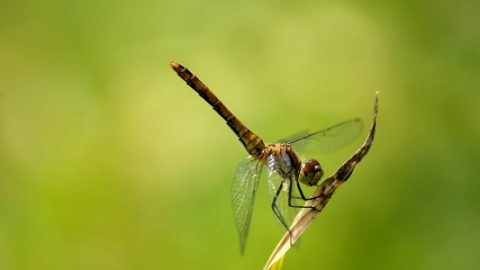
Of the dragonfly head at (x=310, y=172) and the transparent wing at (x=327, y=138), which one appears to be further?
the transparent wing at (x=327, y=138)

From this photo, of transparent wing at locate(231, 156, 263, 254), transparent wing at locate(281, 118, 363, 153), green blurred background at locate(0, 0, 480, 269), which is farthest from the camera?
green blurred background at locate(0, 0, 480, 269)

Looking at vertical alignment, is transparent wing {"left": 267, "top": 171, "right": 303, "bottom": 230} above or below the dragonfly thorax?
below

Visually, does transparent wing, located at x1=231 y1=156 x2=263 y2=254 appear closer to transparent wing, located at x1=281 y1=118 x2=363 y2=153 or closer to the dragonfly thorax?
the dragonfly thorax

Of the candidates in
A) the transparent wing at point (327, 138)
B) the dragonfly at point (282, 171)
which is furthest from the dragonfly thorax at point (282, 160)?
the transparent wing at point (327, 138)

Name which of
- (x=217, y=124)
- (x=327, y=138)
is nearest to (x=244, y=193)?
(x=327, y=138)

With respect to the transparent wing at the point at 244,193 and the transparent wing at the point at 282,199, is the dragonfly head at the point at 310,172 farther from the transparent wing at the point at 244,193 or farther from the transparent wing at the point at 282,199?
the transparent wing at the point at 244,193

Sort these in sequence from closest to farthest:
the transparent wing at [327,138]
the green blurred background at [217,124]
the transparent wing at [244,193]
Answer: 1. the transparent wing at [244,193]
2. the transparent wing at [327,138]
3. the green blurred background at [217,124]

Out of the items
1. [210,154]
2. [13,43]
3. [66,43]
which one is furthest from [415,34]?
[13,43]

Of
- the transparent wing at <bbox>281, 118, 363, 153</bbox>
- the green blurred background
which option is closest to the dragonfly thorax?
the transparent wing at <bbox>281, 118, 363, 153</bbox>
